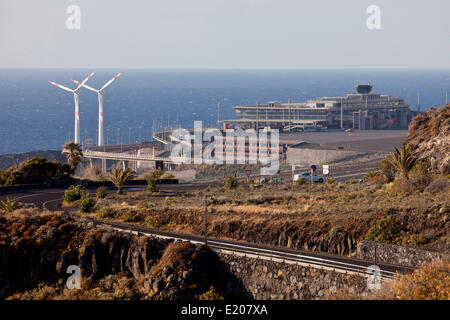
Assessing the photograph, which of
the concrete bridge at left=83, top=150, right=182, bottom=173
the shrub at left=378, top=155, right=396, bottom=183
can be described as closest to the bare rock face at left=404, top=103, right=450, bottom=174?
the shrub at left=378, top=155, right=396, bottom=183

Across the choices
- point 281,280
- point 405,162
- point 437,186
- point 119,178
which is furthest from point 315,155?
point 281,280

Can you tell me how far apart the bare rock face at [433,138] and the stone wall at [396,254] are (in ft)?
75.7

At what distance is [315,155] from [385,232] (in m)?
86.9

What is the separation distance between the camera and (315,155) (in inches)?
4783

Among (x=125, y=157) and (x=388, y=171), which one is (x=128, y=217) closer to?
(x=388, y=171)

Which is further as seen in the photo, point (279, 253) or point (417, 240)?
point (417, 240)

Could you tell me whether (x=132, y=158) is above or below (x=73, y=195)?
below

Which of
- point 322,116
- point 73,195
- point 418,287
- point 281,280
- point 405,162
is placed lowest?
point 281,280

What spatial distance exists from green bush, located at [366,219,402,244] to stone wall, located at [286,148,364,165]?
79.5 meters

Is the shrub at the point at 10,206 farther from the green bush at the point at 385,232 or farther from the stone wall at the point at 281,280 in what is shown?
the green bush at the point at 385,232

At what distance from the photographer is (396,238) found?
1373 inches

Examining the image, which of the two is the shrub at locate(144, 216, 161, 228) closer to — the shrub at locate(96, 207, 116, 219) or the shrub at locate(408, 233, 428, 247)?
the shrub at locate(96, 207, 116, 219)

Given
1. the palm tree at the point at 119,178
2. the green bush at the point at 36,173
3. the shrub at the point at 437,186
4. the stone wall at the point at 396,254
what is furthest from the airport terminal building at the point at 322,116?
the stone wall at the point at 396,254

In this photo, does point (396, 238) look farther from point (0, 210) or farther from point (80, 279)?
point (0, 210)
